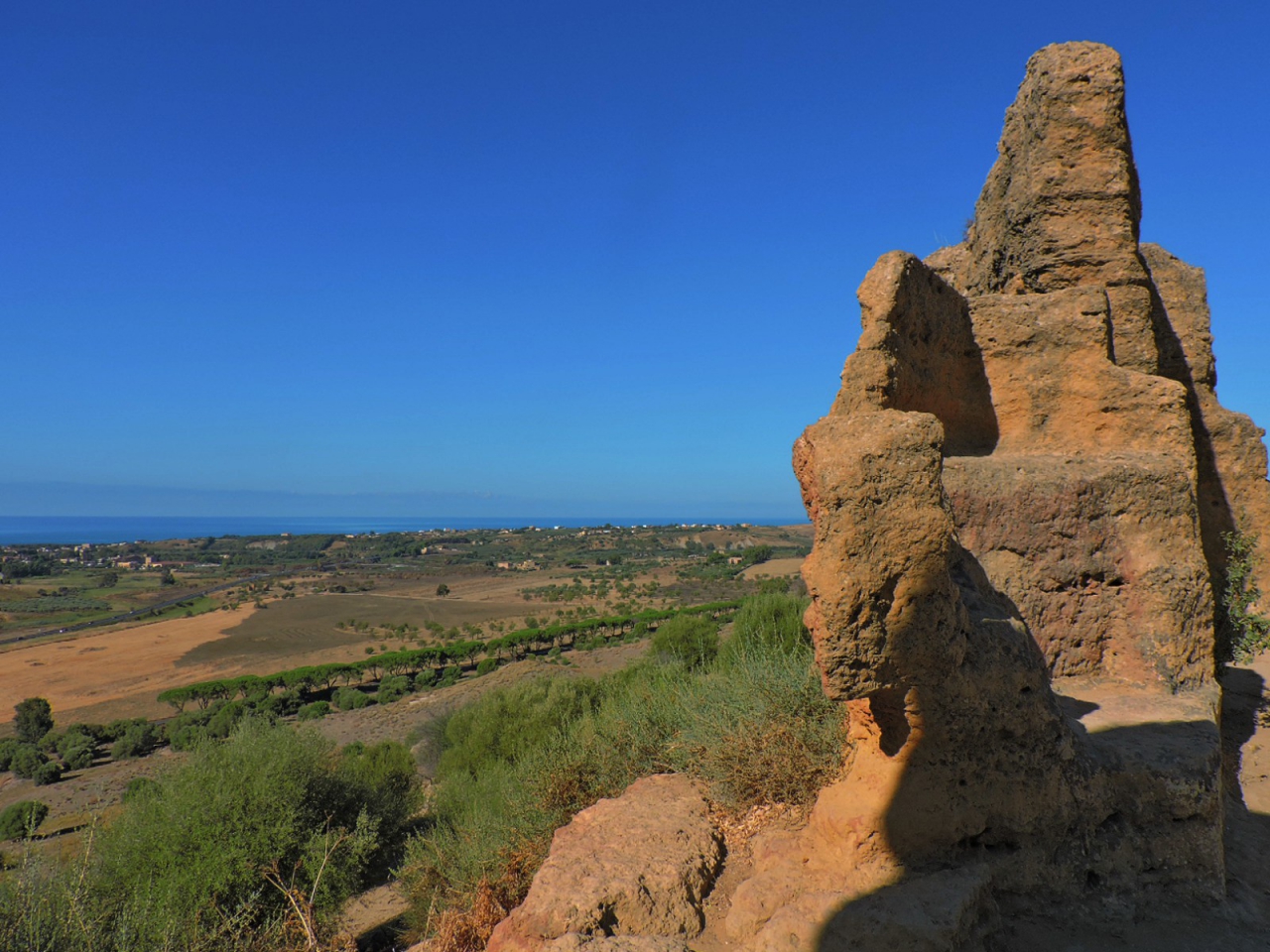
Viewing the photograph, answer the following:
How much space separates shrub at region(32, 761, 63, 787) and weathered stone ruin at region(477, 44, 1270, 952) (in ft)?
94.1

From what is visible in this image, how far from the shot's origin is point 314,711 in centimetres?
3183

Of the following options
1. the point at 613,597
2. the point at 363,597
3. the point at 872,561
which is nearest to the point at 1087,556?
the point at 872,561

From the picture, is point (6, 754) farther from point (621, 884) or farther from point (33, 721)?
point (621, 884)

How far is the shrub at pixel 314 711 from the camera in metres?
31.3

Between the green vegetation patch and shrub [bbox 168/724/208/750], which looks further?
shrub [bbox 168/724/208/750]

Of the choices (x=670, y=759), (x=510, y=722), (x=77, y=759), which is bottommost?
(x=77, y=759)

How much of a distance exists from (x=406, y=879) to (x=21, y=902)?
13.9 feet

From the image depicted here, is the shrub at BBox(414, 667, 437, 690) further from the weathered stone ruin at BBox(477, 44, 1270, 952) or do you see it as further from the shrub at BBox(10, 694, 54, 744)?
the weathered stone ruin at BBox(477, 44, 1270, 952)

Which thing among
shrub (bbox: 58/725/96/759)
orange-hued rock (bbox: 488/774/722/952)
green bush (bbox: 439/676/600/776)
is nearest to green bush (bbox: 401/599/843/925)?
orange-hued rock (bbox: 488/774/722/952)

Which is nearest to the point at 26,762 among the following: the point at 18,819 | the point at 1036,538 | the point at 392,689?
the point at 18,819

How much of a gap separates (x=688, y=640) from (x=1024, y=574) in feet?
63.9

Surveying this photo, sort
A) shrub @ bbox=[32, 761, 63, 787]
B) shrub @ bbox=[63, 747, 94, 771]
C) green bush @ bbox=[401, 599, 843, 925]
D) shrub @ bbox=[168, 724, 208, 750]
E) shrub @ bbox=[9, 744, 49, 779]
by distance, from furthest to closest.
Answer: shrub @ bbox=[168, 724, 208, 750]
shrub @ bbox=[63, 747, 94, 771]
shrub @ bbox=[9, 744, 49, 779]
shrub @ bbox=[32, 761, 63, 787]
green bush @ bbox=[401, 599, 843, 925]

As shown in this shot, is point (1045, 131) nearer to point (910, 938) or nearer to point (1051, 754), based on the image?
point (1051, 754)

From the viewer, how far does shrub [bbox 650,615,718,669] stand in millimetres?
22641
